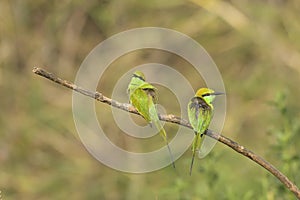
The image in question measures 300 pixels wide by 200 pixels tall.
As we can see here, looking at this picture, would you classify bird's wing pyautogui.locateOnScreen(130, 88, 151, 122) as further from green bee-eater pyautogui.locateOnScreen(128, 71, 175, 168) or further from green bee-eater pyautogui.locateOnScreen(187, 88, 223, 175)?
green bee-eater pyautogui.locateOnScreen(187, 88, 223, 175)

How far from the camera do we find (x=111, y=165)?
677 centimetres

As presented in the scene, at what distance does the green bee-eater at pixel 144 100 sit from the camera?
1869mm

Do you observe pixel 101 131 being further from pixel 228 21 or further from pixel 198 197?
pixel 198 197

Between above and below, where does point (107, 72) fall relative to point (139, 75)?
above

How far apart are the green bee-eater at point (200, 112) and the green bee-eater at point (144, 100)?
0.08 meters

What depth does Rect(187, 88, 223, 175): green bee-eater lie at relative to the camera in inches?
75.4

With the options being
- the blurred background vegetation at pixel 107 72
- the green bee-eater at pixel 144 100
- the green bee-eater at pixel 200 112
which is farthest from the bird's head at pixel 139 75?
the blurred background vegetation at pixel 107 72

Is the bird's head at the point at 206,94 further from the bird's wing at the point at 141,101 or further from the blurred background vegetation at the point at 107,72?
the blurred background vegetation at the point at 107,72

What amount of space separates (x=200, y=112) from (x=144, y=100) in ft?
0.44

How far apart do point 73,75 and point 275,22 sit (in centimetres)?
187

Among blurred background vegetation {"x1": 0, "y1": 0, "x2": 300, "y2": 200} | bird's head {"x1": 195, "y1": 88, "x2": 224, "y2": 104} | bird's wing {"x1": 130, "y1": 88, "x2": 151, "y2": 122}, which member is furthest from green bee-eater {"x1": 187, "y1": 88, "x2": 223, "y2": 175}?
blurred background vegetation {"x1": 0, "y1": 0, "x2": 300, "y2": 200}

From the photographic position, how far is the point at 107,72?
23.4ft

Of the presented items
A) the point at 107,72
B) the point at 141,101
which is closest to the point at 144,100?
the point at 141,101

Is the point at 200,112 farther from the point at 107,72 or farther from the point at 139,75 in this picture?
the point at 107,72
